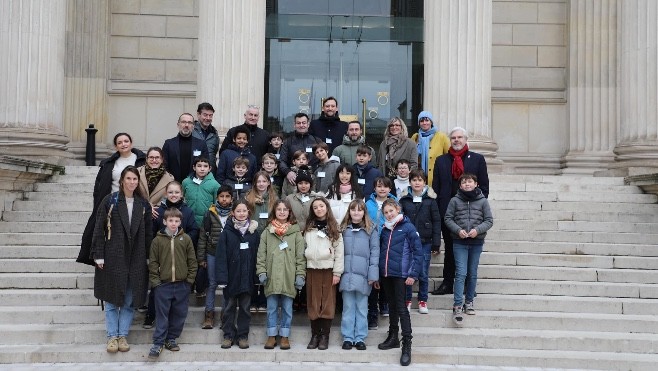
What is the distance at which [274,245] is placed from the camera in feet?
26.6

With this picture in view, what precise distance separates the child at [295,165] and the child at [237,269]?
1.24 meters

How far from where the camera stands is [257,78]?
13414 mm

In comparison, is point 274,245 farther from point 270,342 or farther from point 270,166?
point 270,166

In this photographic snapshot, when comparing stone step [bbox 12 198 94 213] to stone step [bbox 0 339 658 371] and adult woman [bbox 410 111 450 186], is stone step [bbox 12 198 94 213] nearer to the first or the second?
stone step [bbox 0 339 658 371]

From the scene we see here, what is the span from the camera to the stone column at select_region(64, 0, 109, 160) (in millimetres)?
16703

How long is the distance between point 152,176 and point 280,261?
203 cm

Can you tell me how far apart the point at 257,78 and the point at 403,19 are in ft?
19.2

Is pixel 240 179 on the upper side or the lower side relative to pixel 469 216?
upper

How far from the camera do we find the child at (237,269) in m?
8.04

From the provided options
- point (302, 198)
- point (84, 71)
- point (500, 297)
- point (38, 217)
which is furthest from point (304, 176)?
point (84, 71)

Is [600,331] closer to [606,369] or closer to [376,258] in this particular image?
[606,369]

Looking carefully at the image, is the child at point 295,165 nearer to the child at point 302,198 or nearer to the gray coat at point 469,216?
the child at point 302,198

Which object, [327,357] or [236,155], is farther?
[236,155]

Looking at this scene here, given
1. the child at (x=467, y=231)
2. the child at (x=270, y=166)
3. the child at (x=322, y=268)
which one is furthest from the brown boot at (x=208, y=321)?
the child at (x=467, y=231)
